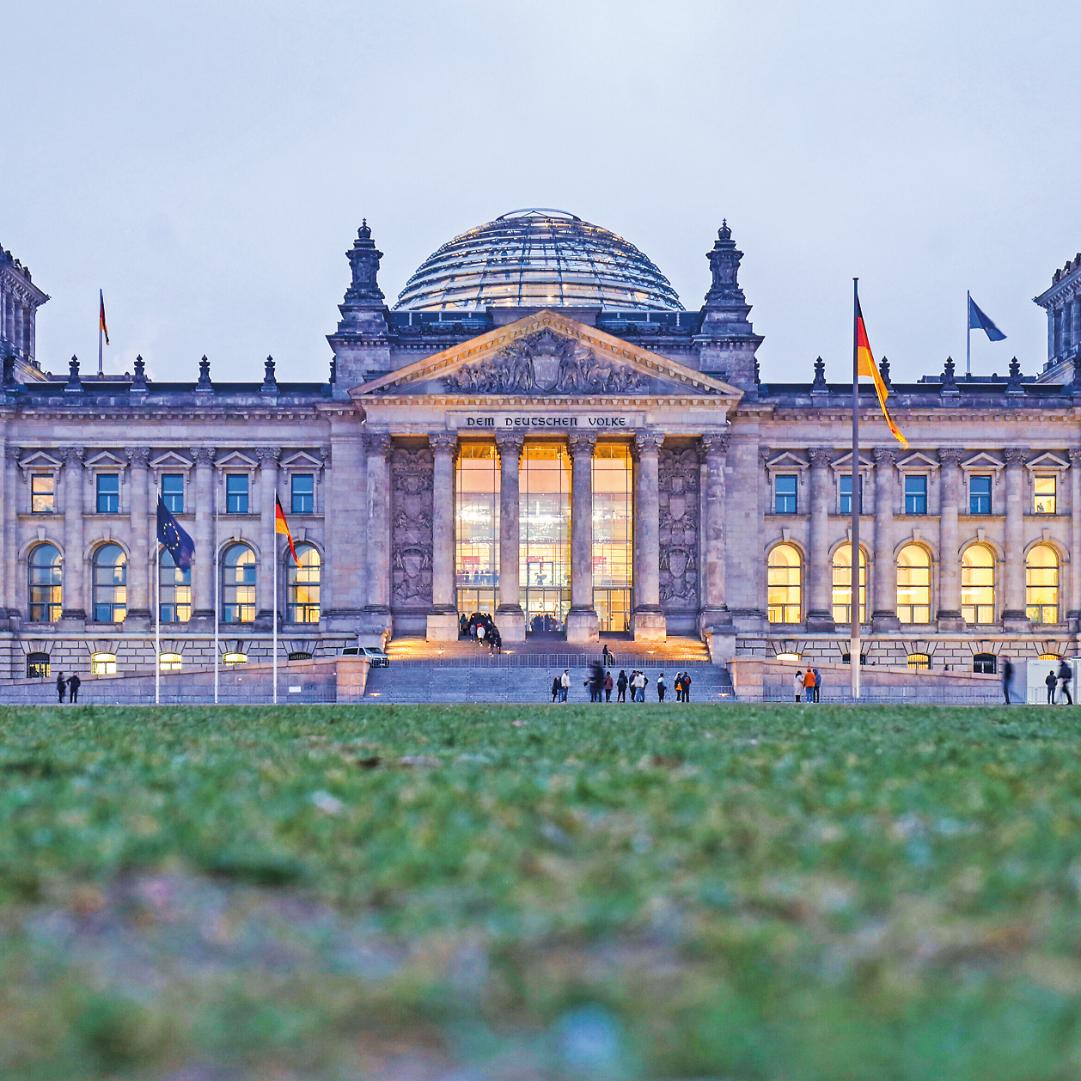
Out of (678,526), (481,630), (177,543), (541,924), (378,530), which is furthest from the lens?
(678,526)

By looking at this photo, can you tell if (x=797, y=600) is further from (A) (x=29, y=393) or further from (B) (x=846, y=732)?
(B) (x=846, y=732)

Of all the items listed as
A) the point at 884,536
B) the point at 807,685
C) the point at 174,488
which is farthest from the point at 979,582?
the point at 174,488

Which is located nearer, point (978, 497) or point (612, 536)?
point (612, 536)

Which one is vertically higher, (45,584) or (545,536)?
(545,536)

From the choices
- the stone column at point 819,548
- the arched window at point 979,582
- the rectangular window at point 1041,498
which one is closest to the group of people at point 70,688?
the stone column at point 819,548

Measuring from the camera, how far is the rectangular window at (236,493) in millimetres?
90000

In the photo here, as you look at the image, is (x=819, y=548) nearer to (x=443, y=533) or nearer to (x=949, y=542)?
(x=949, y=542)

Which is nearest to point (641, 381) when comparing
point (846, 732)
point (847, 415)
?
point (847, 415)

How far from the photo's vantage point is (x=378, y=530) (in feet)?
285

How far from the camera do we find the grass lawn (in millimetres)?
6844

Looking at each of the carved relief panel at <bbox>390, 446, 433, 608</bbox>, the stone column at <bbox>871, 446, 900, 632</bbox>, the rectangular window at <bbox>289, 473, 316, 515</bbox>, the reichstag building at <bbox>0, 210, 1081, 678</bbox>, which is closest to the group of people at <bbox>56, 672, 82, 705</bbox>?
the reichstag building at <bbox>0, 210, 1081, 678</bbox>

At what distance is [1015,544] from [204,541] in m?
43.7

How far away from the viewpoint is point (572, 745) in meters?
23.9

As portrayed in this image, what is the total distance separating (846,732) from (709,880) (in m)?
18.6
